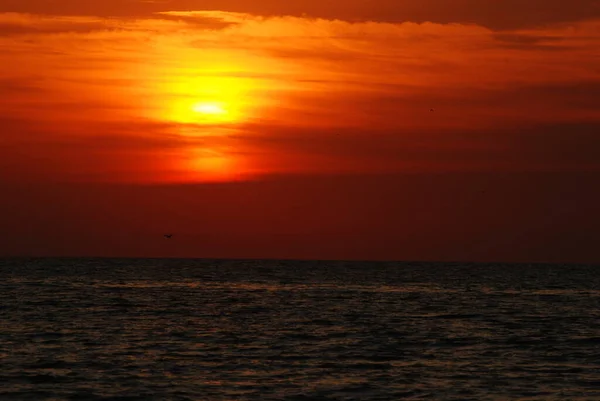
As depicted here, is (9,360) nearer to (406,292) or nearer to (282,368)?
(282,368)

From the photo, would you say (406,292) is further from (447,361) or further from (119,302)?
(447,361)

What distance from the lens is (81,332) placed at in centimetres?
5750

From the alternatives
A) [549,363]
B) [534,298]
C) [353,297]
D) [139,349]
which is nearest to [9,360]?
[139,349]

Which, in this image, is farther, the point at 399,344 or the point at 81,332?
the point at 81,332

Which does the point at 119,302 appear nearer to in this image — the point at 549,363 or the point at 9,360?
the point at 9,360

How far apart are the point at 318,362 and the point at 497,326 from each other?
21.7 metres

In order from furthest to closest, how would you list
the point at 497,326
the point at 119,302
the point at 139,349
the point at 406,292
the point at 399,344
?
the point at 406,292, the point at 119,302, the point at 497,326, the point at 399,344, the point at 139,349

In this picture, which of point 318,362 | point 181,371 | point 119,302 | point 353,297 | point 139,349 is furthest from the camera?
point 353,297

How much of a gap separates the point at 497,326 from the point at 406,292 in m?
48.6

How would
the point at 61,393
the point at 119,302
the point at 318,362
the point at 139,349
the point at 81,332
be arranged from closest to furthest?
the point at 61,393 < the point at 318,362 < the point at 139,349 < the point at 81,332 < the point at 119,302

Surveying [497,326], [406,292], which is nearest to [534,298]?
[406,292]

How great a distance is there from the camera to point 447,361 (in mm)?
46312

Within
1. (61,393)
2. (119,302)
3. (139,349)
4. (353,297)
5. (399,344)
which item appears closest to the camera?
(61,393)

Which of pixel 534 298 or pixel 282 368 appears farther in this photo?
pixel 534 298
